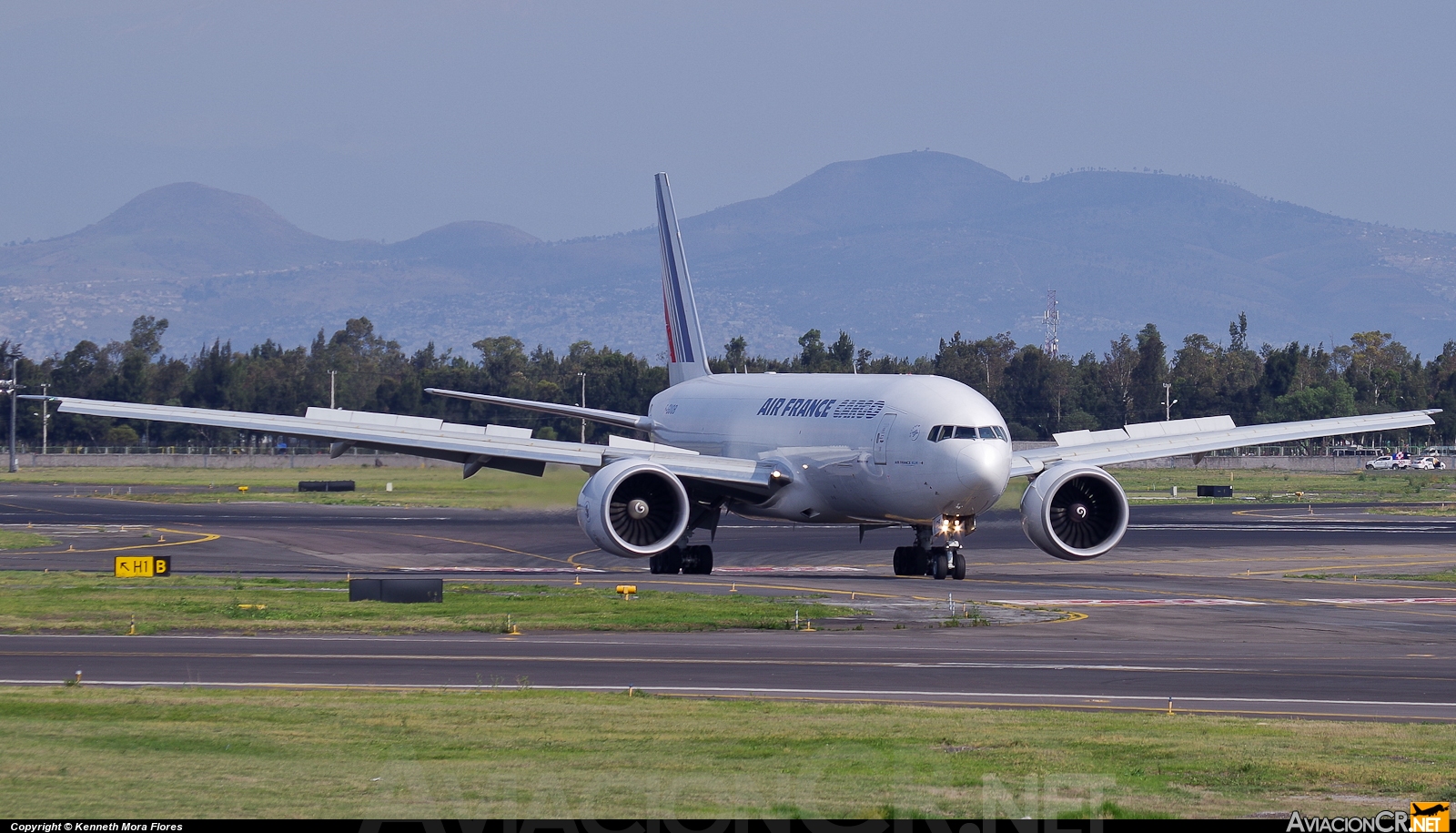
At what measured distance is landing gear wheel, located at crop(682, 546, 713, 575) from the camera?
40188 mm

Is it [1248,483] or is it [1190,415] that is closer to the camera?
[1248,483]

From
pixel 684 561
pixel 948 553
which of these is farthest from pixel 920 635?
pixel 684 561

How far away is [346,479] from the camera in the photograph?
Result: 9950cm

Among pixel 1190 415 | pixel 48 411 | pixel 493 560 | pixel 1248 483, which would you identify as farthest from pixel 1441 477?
pixel 48 411

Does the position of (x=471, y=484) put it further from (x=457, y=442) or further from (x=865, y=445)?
(x=865, y=445)

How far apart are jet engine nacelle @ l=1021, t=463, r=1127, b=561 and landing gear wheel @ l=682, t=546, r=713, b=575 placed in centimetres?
769

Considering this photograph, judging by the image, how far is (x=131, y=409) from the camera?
128 ft

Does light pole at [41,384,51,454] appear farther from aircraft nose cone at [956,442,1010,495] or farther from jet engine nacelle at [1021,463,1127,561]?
aircraft nose cone at [956,442,1010,495]

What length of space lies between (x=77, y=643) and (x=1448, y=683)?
760 inches

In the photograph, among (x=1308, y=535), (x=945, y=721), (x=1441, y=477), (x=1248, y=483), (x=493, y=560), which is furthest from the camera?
(x=1441, y=477)

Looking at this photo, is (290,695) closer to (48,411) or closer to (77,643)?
(77,643)

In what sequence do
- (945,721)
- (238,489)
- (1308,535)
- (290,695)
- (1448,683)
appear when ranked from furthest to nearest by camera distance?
(238,489) < (1308,535) < (1448,683) < (290,695) < (945,721)

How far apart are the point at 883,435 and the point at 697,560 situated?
19.4 feet

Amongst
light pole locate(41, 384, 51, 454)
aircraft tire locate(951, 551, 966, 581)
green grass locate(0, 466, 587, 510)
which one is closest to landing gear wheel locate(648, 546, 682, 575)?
aircraft tire locate(951, 551, 966, 581)
